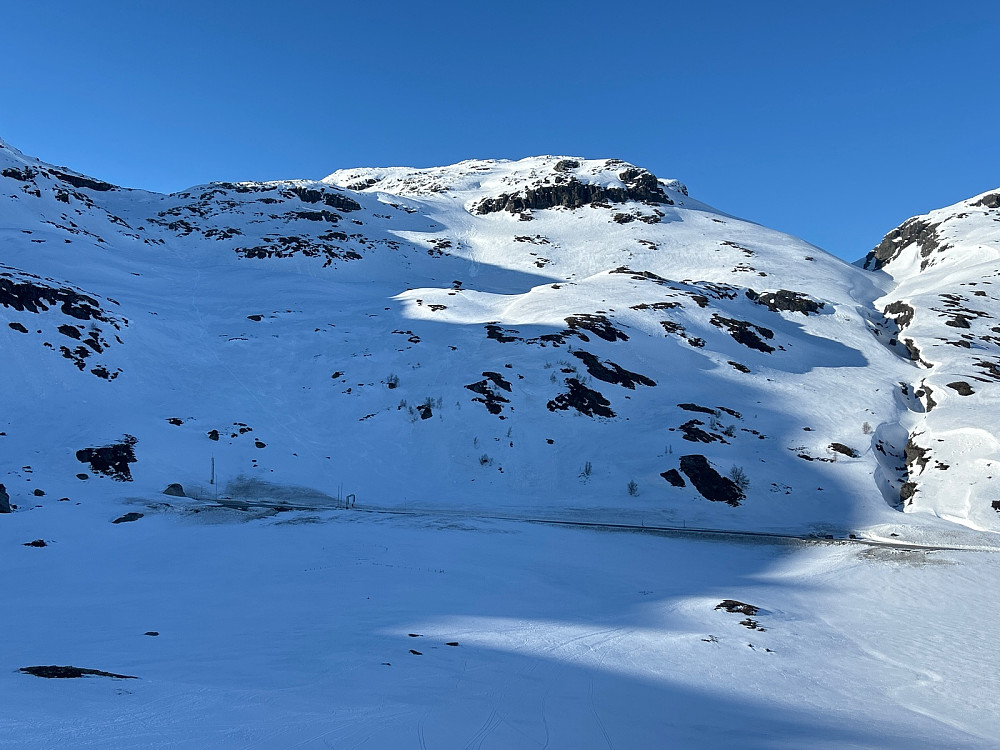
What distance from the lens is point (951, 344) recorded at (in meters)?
42.0

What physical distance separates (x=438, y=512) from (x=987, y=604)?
16.6 metres

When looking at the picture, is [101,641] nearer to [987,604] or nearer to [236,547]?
[236,547]

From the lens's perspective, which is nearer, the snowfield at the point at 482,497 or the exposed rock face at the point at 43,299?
the snowfield at the point at 482,497

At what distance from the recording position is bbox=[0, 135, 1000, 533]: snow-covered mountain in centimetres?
2486

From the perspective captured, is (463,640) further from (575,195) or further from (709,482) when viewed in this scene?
(575,195)

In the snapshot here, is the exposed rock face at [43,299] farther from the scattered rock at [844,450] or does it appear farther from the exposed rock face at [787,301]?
the exposed rock face at [787,301]

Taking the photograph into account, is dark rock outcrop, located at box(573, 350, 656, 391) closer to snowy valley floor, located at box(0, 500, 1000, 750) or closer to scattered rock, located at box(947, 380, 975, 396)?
scattered rock, located at box(947, 380, 975, 396)

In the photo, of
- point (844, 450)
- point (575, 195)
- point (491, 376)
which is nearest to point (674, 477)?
point (844, 450)

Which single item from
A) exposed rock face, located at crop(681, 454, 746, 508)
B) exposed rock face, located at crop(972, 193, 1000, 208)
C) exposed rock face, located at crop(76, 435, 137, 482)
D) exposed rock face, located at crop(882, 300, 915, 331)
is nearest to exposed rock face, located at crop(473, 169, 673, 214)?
exposed rock face, located at crop(972, 193, 1000, 208)

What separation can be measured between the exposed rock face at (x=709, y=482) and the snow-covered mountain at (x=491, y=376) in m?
0.10

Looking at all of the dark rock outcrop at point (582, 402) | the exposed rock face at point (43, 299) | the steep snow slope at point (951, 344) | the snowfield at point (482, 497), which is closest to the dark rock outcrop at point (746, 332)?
the snowfield at point (482, 497)

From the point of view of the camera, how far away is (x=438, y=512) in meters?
22.9

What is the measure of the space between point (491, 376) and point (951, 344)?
33.7 meters

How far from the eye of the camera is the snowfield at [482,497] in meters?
7.72
